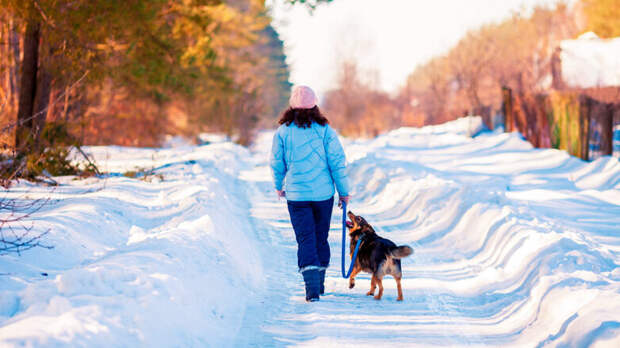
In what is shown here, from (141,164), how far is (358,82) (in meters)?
40.5

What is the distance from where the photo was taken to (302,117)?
5.98 metres

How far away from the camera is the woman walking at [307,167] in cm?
599

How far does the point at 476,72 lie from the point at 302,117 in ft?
115

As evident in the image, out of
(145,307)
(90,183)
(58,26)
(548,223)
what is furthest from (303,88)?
(58,26)

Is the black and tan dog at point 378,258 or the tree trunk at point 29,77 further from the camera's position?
the tree trunk at point 29,77

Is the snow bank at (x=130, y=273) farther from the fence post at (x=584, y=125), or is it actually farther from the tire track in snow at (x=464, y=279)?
the fence post at (x=584, y=125)

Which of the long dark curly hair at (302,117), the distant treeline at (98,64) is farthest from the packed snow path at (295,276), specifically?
the distant treeline at (98,64)

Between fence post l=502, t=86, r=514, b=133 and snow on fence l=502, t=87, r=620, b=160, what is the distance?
38 cm

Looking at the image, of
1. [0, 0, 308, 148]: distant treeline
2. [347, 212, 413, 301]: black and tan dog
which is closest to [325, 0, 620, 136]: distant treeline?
[0, 0, 308, 148]: distant treeline

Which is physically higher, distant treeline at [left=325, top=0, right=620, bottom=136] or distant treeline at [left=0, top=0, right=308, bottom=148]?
distant treeline at [left=325, top=0, right=620, bottom=136]

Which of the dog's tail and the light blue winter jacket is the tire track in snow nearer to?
the dog's tail

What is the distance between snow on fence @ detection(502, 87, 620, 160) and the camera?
51.9ft

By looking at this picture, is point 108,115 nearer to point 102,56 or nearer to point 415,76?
point 102,56

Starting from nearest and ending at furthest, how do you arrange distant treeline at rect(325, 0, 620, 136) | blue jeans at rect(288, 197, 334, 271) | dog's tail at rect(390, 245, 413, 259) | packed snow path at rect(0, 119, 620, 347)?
packed snow path at rect(0, 119, 620, 347) < dog's tail at rect(390, 245, 413, 259) < blue jeans at rect(288, 197, 334, 271) < distant treeline at rect(325, 0, 620, 136)
